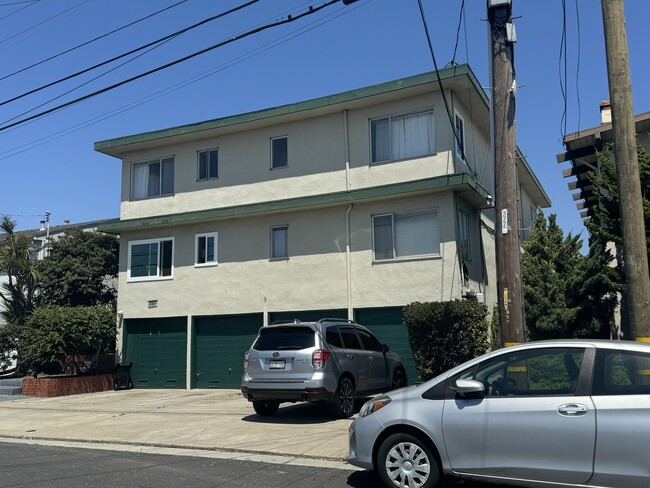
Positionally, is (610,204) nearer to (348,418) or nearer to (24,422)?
(348,418)

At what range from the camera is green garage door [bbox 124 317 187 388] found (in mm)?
19516

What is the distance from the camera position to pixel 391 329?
1652 cm

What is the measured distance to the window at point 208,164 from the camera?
1991 centimetres

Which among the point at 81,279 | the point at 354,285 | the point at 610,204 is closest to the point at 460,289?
the point at 354,285

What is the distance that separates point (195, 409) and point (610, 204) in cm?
1028

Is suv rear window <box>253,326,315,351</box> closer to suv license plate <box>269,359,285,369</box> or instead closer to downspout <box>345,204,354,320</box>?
suv license plate <box>269,359,285,369</box>

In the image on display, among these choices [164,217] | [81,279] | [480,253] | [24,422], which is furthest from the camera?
[81,279]

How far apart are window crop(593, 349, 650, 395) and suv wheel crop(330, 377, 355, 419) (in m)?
5.74

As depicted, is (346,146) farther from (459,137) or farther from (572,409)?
(572,409)

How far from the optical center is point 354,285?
668 inches

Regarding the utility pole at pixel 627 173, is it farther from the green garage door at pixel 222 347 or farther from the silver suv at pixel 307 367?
the green garage door at pixel 222 347

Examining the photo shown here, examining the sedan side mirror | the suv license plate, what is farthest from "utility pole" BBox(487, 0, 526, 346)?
the suv license plate

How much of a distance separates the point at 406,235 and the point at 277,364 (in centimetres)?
679

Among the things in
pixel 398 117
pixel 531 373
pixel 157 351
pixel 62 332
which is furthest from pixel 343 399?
pixel 62 332
